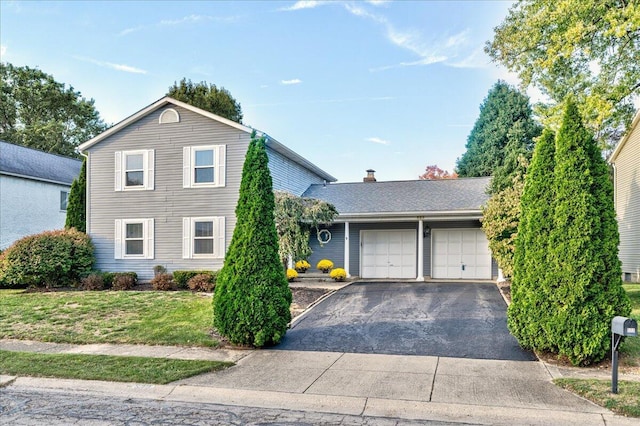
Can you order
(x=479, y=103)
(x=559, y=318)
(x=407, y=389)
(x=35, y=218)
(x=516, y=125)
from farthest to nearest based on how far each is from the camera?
(x=479, y=103)
(x=516, y=125)
(x=35, y=218)
(x=559, y=318)
(x=407, y=389)

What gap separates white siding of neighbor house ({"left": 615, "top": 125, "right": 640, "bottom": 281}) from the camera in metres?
17.3

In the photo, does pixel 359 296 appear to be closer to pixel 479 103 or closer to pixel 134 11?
pixel 134 11

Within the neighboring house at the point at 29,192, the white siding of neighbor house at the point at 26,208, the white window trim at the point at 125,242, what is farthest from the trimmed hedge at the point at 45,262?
the neighboring house at the point at 29,192

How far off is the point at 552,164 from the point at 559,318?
8.11 feet

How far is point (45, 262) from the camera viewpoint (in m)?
16.4

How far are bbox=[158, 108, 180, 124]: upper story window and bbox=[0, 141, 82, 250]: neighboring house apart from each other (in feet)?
33.4

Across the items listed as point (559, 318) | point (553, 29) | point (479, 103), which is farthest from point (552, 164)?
point (479, 103)

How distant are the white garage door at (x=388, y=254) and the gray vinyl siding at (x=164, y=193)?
560 centimetres

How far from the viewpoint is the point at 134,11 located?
15.1 metres

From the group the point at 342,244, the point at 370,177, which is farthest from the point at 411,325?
the point at 370,177

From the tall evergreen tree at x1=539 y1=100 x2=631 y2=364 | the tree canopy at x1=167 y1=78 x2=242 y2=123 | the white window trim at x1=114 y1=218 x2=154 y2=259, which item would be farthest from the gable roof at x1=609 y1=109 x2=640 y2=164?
the tree canopy at x1=167 y1=78 x2=242 y2=123

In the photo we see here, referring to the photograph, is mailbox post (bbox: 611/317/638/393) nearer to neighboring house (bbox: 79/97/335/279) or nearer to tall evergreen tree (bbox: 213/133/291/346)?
tall evergreen tree (bbox: 213/133/291/346)

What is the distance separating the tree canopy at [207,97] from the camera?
34.8 metres

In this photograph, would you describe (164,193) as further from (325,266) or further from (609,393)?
(609,393)
